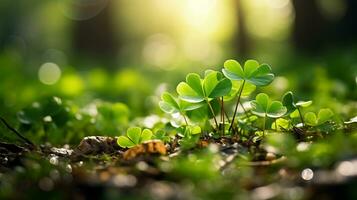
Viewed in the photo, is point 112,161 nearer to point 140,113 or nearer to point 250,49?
point 140,113

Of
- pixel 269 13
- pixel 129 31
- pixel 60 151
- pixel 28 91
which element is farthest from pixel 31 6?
pixel 60 151

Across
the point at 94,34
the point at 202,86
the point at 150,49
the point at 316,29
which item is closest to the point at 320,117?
the point at 202,86

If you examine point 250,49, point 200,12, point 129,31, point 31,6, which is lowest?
point 250,49

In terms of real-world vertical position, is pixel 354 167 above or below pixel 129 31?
below

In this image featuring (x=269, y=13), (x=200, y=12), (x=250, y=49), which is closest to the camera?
(x=250, y=49)

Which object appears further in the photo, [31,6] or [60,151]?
[31,6]

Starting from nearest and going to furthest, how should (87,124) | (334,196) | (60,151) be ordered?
1. (334,196)
2. (60,151)
3. (87,124)
